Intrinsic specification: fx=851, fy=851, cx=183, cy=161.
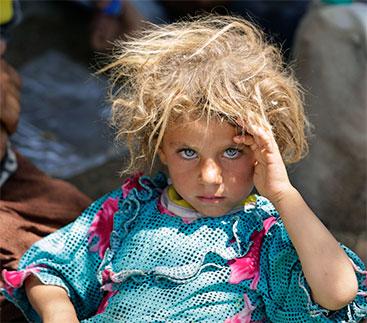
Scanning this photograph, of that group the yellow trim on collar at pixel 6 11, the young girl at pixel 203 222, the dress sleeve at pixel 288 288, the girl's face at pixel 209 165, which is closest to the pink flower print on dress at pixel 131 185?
the young girl at pixel 203 222

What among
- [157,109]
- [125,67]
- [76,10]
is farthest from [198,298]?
[76,10]

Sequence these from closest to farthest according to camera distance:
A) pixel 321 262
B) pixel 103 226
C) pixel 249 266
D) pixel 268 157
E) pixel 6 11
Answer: pixel 321 262, pixel 268 157, pixel 249 266, pixel 103 226, pixel 6 11

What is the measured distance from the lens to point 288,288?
2.31 metres

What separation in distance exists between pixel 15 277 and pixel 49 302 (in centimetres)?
15

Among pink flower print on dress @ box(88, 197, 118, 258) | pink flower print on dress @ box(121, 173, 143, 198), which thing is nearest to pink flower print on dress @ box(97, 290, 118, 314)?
pink flower print on dress @ box(88, 197, 118, 258)

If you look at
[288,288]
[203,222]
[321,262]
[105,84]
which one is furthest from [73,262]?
[105,84]

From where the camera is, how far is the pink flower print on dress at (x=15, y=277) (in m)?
2.56

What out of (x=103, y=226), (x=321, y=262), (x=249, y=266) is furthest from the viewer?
(x=103, y=226)

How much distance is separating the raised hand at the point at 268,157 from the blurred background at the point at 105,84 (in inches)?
36.3

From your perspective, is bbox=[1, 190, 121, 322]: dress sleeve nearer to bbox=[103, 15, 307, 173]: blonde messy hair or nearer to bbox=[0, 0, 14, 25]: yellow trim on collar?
bbox=[103, 15, 307, 173]: blonde messy hair

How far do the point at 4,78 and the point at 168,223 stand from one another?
0.95m

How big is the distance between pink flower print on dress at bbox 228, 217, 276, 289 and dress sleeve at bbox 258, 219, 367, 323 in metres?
0.02

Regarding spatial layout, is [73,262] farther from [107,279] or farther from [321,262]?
[321,262]

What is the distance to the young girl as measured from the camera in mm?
2281
